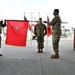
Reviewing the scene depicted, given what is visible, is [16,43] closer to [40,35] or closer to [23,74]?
[40,35]

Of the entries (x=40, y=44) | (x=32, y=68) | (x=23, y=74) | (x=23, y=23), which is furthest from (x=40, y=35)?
(x=23, y=74)

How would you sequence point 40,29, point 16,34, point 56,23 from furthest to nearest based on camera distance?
point 40,29, point 16,34, point 56,23

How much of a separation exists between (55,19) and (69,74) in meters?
4.06

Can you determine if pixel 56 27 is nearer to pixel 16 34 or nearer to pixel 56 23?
pixel 56 23

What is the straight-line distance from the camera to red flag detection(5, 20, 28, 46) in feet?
41.3

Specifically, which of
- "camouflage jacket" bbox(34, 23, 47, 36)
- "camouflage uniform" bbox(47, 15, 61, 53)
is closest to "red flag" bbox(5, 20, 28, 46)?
"camouflage uniform" bbox(47, 15, 61, 53)

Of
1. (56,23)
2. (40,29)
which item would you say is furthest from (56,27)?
(40,29)

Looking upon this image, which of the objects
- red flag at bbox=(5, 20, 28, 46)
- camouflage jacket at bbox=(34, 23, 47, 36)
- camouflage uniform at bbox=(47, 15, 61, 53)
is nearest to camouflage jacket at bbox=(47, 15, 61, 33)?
camouflage uniform at bbox=(47, 15, 61, 53)

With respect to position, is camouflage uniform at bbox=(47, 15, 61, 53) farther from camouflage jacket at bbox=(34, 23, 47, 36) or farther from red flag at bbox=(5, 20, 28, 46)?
camouflage jacket at bbox=(34, 23, 47, 36)

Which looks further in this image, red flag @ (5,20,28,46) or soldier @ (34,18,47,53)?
soldier @ (34,18,47,53)

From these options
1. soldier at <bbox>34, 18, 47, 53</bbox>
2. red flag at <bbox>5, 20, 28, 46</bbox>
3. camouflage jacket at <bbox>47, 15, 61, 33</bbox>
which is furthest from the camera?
soldier at <bbox>34, 18, 47, 53</bbox>

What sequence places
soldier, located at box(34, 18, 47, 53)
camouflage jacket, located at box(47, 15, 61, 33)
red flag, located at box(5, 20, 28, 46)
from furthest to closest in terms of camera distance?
soldier, located at box(34, 18, 47, 53) → red flag, located at box(5, 20, 28, 46) → camouflage jacket, located at box(47, 15, 61, 33)

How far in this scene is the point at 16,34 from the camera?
12.6 meters

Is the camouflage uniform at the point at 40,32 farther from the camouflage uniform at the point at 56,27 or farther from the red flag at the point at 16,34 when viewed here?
the camouflage uniform at the point at 56,27
